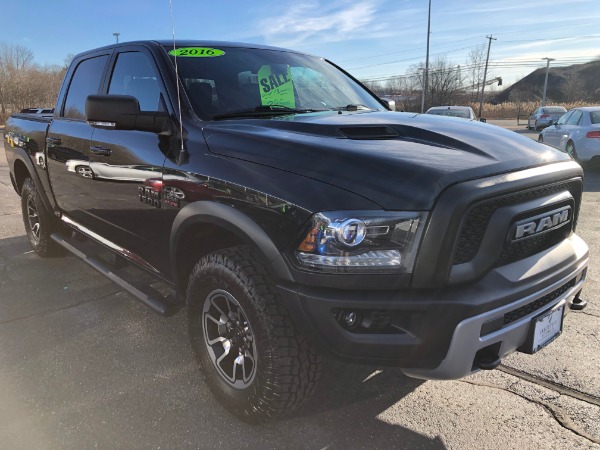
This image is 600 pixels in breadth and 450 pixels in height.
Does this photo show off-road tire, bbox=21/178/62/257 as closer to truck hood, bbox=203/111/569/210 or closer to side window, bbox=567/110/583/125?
truck hood, bbox=203/111/569/210

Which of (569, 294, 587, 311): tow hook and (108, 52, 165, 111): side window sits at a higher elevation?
(108, 52, 165, 111): side window

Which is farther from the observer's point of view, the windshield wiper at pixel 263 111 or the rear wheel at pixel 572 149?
the rear wheel at pixel 572 149

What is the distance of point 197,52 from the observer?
306 cm

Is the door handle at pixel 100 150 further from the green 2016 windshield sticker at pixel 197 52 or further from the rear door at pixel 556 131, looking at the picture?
the rear door at pixel 556 131

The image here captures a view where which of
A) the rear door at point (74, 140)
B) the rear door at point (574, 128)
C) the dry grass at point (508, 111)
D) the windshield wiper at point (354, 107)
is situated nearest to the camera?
the windshield wiper at point (354, 107)

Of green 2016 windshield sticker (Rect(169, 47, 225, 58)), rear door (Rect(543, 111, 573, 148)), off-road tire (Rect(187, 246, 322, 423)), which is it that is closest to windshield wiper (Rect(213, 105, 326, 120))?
green 2016 windshield sticker (Rect(169, 47, 225, 58))

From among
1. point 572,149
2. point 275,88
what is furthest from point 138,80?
point 572,149

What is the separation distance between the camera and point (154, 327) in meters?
3.52

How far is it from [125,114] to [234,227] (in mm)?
944

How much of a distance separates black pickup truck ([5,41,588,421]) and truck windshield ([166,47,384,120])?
14 mm

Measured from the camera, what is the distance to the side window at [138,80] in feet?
9.70

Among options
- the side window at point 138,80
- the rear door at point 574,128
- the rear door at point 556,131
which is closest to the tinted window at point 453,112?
the rear door at point 556,131

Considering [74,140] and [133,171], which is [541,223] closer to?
[133,171]

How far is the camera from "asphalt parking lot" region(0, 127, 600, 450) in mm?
2305
